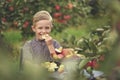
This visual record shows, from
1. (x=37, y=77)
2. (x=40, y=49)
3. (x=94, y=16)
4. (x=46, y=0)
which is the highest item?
(x=46, y=0)

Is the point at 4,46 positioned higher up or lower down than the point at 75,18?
lower down

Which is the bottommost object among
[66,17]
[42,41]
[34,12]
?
[42,41]

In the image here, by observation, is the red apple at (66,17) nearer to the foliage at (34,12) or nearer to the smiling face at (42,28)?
the foliage at (34,12)

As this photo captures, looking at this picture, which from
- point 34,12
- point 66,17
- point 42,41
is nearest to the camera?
point 42,41

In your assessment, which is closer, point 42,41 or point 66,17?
point 42,41

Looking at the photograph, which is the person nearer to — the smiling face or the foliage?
the smiling face

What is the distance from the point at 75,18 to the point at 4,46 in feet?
24.8

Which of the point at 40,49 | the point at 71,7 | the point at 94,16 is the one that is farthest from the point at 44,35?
the point at 71,7

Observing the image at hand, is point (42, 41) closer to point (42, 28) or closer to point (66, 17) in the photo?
point (42, 28)

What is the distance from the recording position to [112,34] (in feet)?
1.73

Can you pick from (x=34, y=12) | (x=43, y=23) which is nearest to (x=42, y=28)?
(x=43, y=23)

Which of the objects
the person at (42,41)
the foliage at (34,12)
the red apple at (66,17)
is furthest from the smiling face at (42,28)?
the red apple at (66,17)

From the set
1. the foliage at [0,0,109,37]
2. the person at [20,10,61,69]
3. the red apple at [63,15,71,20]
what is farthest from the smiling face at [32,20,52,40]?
the red apple at [63,15,71,20]

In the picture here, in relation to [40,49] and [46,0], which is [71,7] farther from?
[40,49]
